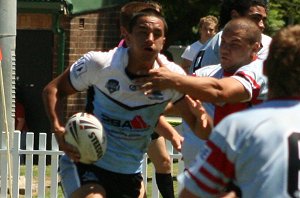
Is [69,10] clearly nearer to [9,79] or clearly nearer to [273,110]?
Result: [9,79]

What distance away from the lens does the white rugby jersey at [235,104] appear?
6570mm

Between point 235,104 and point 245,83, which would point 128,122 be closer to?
point 235,104

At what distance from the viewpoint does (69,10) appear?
15891mm

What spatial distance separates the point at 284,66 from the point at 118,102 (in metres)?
3.21

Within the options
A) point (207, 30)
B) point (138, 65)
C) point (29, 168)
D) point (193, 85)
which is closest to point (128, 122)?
point (138, 65)

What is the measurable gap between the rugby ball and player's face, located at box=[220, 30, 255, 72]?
3.10 ft

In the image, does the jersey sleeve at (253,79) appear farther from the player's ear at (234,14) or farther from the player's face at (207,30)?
the player's face at (207,30)

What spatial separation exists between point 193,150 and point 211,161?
364 centimetres

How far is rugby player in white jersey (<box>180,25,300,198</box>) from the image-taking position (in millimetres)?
3865

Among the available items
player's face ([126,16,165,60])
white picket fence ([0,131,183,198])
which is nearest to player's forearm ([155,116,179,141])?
player's face ([126,16,165,60])

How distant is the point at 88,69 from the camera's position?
703 centimetres

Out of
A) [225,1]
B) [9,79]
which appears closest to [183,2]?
[9,79]

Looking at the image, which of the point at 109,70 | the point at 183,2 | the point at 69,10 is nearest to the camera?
the point at 109,70

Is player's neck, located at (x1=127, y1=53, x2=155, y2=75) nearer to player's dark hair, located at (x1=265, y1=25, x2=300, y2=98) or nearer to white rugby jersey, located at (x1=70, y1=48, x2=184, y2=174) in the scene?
white rugby jersey, located at (x1=70, y1=48, x2=184, y2=174)
